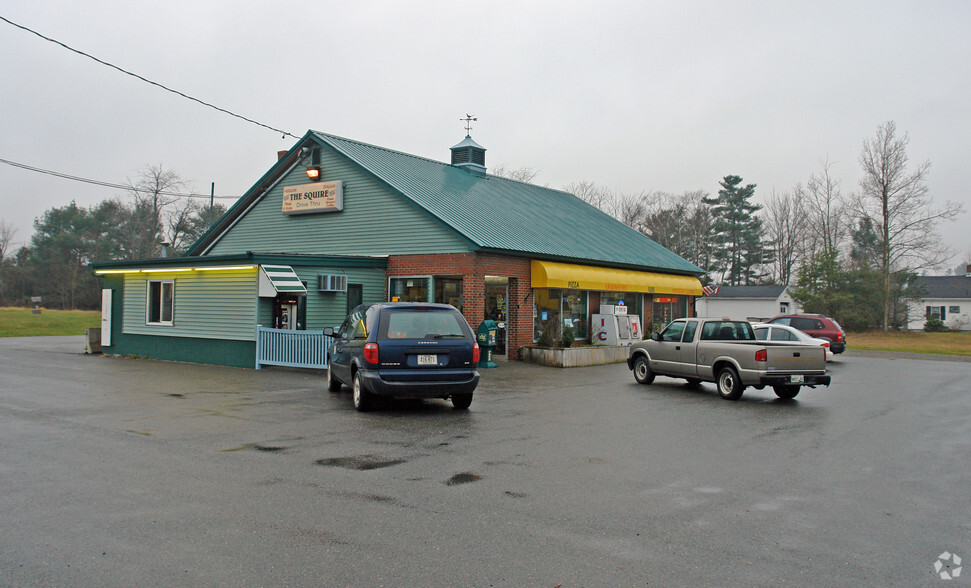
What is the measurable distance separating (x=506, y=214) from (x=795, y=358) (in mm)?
12995

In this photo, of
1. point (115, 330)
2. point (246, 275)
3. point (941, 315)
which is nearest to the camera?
point (246, 275)

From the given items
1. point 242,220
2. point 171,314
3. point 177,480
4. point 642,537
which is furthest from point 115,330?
point 642,537

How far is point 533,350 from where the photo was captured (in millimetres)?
20047

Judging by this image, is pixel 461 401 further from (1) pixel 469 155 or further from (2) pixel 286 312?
(1) pixel 469 155

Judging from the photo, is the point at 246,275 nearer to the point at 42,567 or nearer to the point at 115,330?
the point at 115,330

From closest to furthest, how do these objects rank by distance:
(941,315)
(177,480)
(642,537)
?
(642,537) → (177,480) → (941,315)

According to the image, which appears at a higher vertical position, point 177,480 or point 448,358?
point 448,358

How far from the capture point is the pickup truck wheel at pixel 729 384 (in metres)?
13.0

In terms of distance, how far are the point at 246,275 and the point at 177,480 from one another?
12177 mm

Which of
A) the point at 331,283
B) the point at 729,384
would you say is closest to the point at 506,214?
the point at 331,283

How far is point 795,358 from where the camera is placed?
501 inches

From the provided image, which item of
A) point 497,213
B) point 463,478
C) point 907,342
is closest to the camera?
point 463,478

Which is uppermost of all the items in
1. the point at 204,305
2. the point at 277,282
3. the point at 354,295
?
the point at 277,282

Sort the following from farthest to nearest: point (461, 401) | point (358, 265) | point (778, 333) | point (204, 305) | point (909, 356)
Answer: point (909, 356) → point (358, 265) → point (204, 305) → point (778, 333) → point (461, 401)
